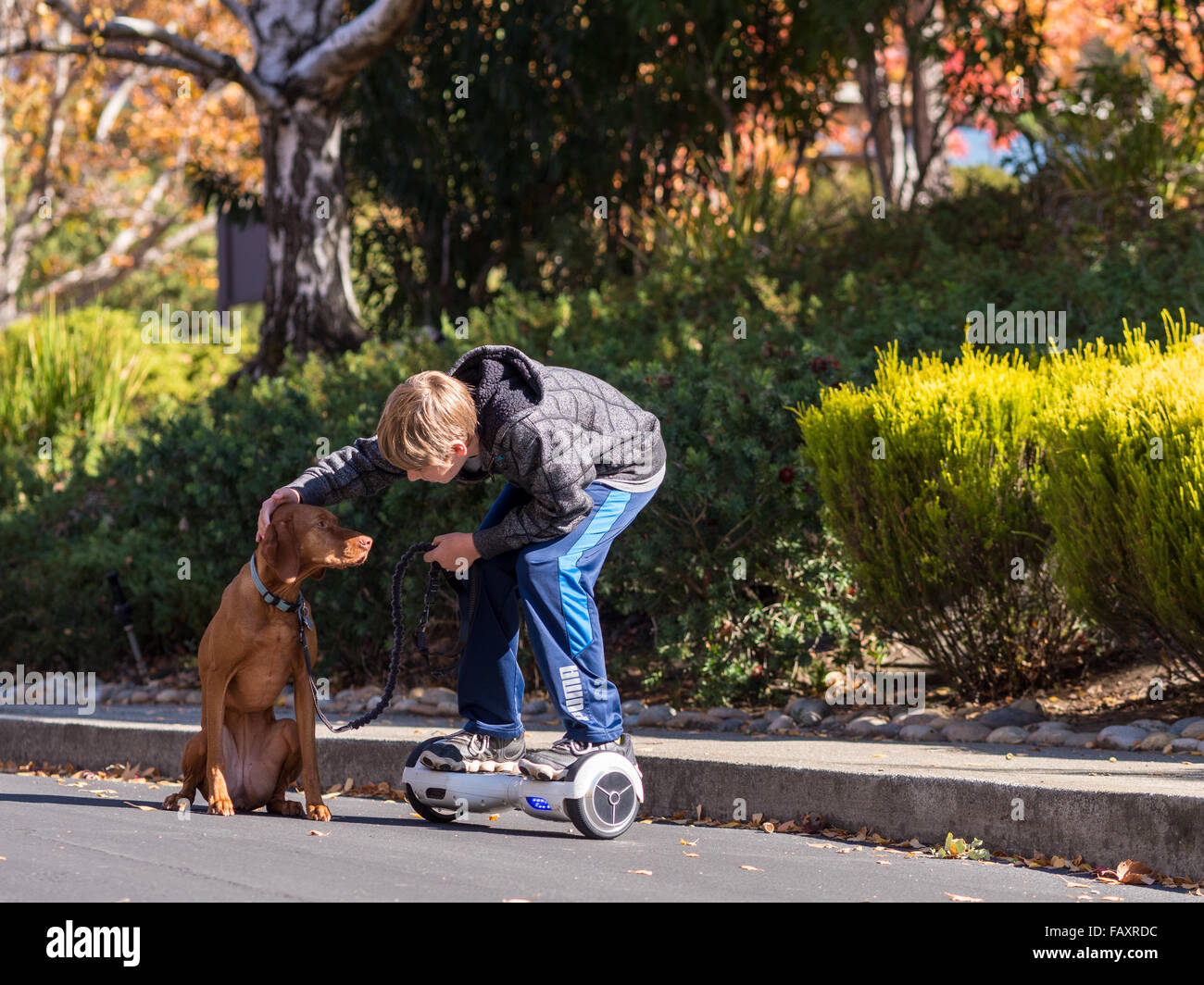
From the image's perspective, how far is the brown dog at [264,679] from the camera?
15.6 feet

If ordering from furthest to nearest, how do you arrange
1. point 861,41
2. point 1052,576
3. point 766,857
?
point 861,41 → point 1052,576 → point 766,857

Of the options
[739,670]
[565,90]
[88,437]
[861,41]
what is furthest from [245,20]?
[739,670]

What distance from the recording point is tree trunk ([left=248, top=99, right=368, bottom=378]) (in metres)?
11.8

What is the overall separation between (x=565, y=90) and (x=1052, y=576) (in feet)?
26.5

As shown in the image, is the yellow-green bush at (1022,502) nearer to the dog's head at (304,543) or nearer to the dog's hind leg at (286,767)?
the dog's head at (304,543)

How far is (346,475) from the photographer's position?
16.0 feet

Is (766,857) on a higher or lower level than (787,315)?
lower

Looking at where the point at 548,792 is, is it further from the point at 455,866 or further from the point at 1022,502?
the point at 1022,502

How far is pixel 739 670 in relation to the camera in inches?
265

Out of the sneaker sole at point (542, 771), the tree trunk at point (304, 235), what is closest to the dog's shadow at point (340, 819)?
the sneaker sole at point (542, 771)

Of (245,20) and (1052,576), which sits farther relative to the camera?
(245,20)

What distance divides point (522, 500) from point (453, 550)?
37 centimetres
